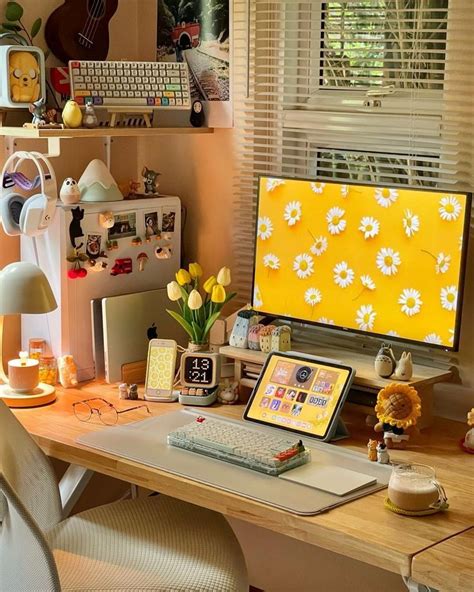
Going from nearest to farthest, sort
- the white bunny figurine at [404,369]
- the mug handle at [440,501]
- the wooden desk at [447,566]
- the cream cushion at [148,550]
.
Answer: the wooden desk at [447,566], the mug handle at [440,501], the cream cushion at [148,550], the white bunny figurine at [404,369]

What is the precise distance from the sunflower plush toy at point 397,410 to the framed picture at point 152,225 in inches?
36.4

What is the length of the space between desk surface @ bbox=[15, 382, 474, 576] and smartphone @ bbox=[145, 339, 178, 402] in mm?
34

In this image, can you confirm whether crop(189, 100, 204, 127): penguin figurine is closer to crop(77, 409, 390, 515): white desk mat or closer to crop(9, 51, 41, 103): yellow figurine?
crop(9, 51, 41, 103): yellow figurine

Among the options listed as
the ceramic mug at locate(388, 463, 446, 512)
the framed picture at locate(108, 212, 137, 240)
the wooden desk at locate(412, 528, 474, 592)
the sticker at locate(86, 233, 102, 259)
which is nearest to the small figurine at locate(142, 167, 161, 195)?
the framed picture at locate(108, 212, 137, 240)

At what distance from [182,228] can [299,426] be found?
94 cm

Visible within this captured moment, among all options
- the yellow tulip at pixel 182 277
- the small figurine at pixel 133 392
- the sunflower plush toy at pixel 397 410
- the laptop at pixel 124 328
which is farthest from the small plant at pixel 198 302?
the sunflower plush toy at pixel 397 410

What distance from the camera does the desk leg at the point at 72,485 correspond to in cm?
249

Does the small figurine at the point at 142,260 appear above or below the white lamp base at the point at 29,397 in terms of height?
above

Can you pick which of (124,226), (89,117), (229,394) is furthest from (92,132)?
(229,394)

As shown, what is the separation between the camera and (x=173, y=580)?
215cm

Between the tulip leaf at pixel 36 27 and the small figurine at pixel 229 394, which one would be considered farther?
the tulip leaf at pixel 36 27

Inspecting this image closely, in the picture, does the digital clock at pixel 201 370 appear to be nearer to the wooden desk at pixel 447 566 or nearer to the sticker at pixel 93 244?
A: the sticker at pixel 93 244

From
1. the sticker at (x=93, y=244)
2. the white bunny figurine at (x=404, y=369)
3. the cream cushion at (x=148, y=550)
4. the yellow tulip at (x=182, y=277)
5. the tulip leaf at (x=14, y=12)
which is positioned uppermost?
the tulip leaf at (x=14, y=12)

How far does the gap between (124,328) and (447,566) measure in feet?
4.35
